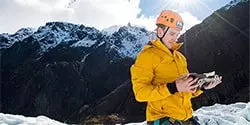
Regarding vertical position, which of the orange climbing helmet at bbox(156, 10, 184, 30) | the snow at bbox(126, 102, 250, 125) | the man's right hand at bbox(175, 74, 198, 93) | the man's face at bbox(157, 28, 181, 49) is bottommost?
the snow at bbox(126, 102, 250, 125)

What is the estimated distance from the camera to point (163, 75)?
15.3 ft

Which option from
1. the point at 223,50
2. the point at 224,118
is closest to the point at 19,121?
the point at 224,118

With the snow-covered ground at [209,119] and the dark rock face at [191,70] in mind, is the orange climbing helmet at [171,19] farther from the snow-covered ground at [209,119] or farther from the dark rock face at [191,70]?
the dark rock face at [191,70]

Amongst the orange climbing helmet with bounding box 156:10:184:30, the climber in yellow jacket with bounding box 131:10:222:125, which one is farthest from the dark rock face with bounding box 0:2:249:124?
the orange climbing helmet with bounding box 156:10:184:30

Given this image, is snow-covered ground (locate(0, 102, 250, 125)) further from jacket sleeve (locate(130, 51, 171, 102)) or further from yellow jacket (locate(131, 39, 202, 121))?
jacket sleeve (locate(130, 51, 171, 102))

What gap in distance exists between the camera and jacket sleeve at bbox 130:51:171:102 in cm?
443

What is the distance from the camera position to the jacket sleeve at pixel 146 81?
4.43 m

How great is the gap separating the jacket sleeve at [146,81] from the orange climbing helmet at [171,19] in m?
0.37

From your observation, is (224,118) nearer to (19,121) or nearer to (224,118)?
(224,118)

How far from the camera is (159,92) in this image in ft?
14.5

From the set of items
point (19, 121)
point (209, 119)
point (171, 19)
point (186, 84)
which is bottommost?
point (209, 119)

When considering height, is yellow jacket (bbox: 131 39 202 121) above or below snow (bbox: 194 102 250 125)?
above

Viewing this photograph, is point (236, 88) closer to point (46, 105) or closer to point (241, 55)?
point (241, 55)

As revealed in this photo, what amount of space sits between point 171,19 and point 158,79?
617 millimetres
